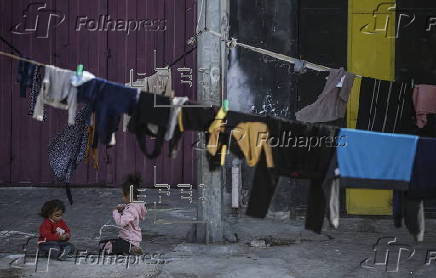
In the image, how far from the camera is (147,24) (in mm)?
12430

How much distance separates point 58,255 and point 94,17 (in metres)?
5.75

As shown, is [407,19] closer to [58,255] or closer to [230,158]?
[230,158]

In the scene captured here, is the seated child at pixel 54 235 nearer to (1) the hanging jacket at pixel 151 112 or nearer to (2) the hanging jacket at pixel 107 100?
(2) the hanging jacket at pixel 107 100

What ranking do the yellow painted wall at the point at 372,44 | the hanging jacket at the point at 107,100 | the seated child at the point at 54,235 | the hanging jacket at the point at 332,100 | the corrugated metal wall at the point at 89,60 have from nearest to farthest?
the hanging jacket at the point at 107,100 < the seated child at the point at 54,235 < the hanging jacket at the point at 332,100 < the yellow painted wall at the point at 372,44 < the corrugated metal wall at the point at 89,60

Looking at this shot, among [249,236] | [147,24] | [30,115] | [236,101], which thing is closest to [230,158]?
Result: [236,101]

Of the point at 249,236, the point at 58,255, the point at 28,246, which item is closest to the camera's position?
the point at 58,255

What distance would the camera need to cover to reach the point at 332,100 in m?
9.17

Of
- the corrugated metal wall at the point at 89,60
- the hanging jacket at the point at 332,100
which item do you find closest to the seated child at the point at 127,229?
the hanging jacket at the point at 332,100

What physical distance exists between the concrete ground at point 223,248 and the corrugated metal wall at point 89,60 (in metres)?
0.89

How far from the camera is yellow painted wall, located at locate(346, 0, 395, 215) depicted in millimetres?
10719

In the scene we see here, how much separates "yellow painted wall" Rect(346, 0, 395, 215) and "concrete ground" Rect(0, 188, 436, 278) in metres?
1.61

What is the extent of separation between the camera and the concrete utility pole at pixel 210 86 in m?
8.90

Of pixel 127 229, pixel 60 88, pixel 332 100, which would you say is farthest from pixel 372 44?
pixel 60 88

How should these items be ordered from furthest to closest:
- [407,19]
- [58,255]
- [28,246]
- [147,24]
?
[147,24] → [407,19] → [28,246] → [58,255]
